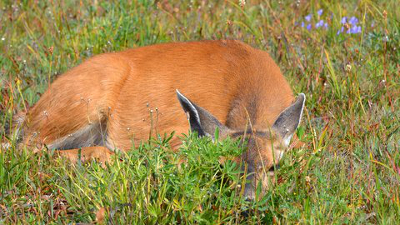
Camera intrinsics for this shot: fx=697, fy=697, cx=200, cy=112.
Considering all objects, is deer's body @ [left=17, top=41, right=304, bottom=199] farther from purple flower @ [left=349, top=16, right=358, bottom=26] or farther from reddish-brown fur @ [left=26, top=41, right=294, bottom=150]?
purple flower @ [left=349, top=16, right=358, bottom=26]

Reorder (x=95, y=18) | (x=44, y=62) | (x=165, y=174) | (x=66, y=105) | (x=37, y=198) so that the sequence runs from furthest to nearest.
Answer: (x=95, y=18), (x=44, y=62), (x=66, y=105), (x=37, y=198), (x=165, y=174)

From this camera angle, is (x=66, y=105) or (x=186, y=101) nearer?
(x=186, y=101)

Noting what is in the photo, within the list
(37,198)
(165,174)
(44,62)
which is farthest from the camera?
(44,62)

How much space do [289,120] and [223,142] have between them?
34.6 inches

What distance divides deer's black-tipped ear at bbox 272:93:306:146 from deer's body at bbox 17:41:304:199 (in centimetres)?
101

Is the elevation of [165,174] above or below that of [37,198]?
above

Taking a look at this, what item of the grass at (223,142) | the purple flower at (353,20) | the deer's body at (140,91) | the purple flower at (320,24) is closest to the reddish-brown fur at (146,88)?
the deer's body at (140,91)

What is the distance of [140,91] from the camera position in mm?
6652

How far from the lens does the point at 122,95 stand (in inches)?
263

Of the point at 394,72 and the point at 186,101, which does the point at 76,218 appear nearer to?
the point at 186,101


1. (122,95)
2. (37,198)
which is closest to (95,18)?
(122,95)

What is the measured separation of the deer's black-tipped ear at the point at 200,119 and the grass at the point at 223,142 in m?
0.29

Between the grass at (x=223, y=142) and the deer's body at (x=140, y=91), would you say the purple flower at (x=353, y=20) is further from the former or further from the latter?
the deer's body at (x=140, y=91)

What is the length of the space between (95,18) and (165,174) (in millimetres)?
4074
